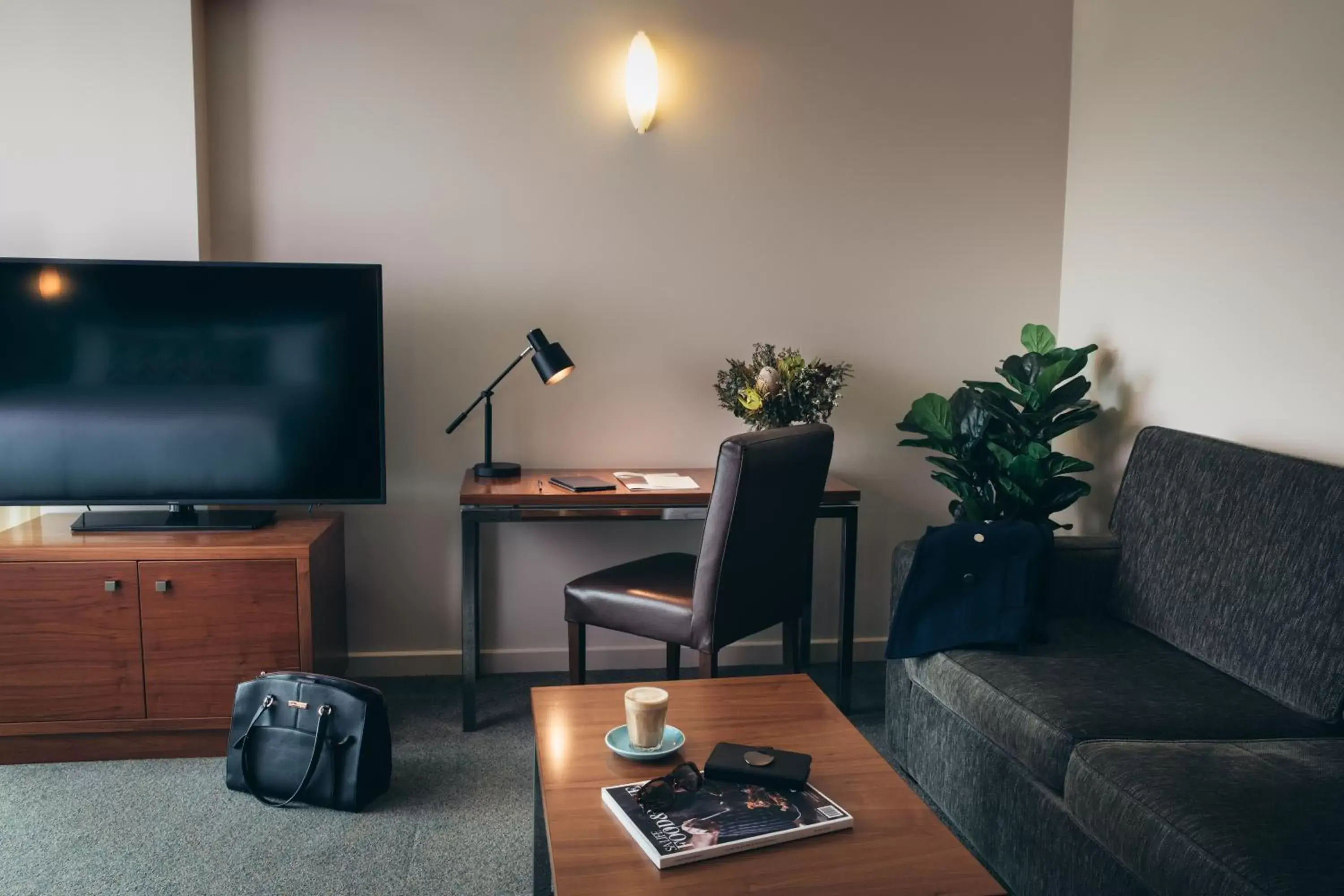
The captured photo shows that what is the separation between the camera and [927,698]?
2576 mm

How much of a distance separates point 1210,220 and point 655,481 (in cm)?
171

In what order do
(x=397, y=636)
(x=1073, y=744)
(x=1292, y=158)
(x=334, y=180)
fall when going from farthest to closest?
1. (x=397, y=636)
2. (x=334, y=180)
3. (x=1292, y=158)
4. (x=1073, y=744)

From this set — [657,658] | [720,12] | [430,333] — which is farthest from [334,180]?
[657,658]

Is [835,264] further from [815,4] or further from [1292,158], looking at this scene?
[1292,158]

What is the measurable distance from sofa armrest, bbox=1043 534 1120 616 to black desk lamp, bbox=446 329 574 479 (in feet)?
4.84

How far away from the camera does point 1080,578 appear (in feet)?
8.86

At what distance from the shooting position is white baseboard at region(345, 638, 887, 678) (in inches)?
135

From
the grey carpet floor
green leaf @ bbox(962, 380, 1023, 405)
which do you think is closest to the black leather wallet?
the grey carpet floor

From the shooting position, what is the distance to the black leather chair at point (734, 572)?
8.37 ft

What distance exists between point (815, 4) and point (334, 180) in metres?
1.63

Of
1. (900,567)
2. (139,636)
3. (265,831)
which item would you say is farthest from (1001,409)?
(139,636)

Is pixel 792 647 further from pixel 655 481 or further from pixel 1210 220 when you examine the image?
pixel 1210 220

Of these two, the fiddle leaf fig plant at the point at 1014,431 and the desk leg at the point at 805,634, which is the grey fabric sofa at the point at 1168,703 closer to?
the fiddle leaf fig plant at the point at 1014,431

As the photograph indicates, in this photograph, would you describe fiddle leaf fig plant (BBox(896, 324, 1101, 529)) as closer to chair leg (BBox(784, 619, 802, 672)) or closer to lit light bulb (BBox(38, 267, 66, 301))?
chair leg (BBox(784, 619, 802, 672))
